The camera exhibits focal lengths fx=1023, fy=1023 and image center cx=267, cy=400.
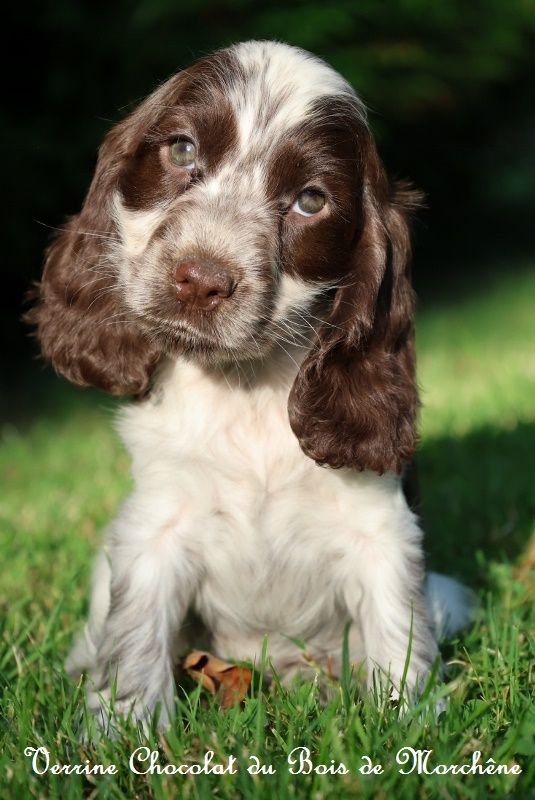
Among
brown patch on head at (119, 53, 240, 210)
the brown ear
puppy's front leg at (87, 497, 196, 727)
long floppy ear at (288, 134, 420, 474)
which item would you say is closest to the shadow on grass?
long floppy ear at (288, 134, 420, 474)

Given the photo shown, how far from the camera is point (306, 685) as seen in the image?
3.15m

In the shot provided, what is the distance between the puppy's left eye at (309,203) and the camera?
3.34 meters

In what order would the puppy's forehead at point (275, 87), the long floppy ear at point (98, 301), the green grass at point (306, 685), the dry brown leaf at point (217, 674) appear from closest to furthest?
the green grass at point (306, 685) → the puppy's forehead at point (275, 87) → the dry brown leaf at point (217, 674) → the long floppy ear at point (98, 301)

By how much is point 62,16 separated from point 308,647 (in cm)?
802

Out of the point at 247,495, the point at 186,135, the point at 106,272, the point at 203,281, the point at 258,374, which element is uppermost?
the point at 186,135

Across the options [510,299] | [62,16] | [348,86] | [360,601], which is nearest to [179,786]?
[360,601]

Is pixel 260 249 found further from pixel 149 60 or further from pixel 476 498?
pixel 149 60

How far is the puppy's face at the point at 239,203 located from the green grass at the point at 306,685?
106cm

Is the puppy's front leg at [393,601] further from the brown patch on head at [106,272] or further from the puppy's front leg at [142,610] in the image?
the brown patch on head at [106,272]

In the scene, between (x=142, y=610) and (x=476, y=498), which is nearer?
(x=142, y=610)

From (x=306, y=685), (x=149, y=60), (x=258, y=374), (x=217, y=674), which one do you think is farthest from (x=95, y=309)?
(x=149, y=60)

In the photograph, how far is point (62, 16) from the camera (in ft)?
32.6

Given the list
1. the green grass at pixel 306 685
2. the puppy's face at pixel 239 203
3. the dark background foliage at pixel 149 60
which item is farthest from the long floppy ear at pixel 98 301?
the dark background foliage at pixel 149 60

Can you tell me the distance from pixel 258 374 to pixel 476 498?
7.58ft
